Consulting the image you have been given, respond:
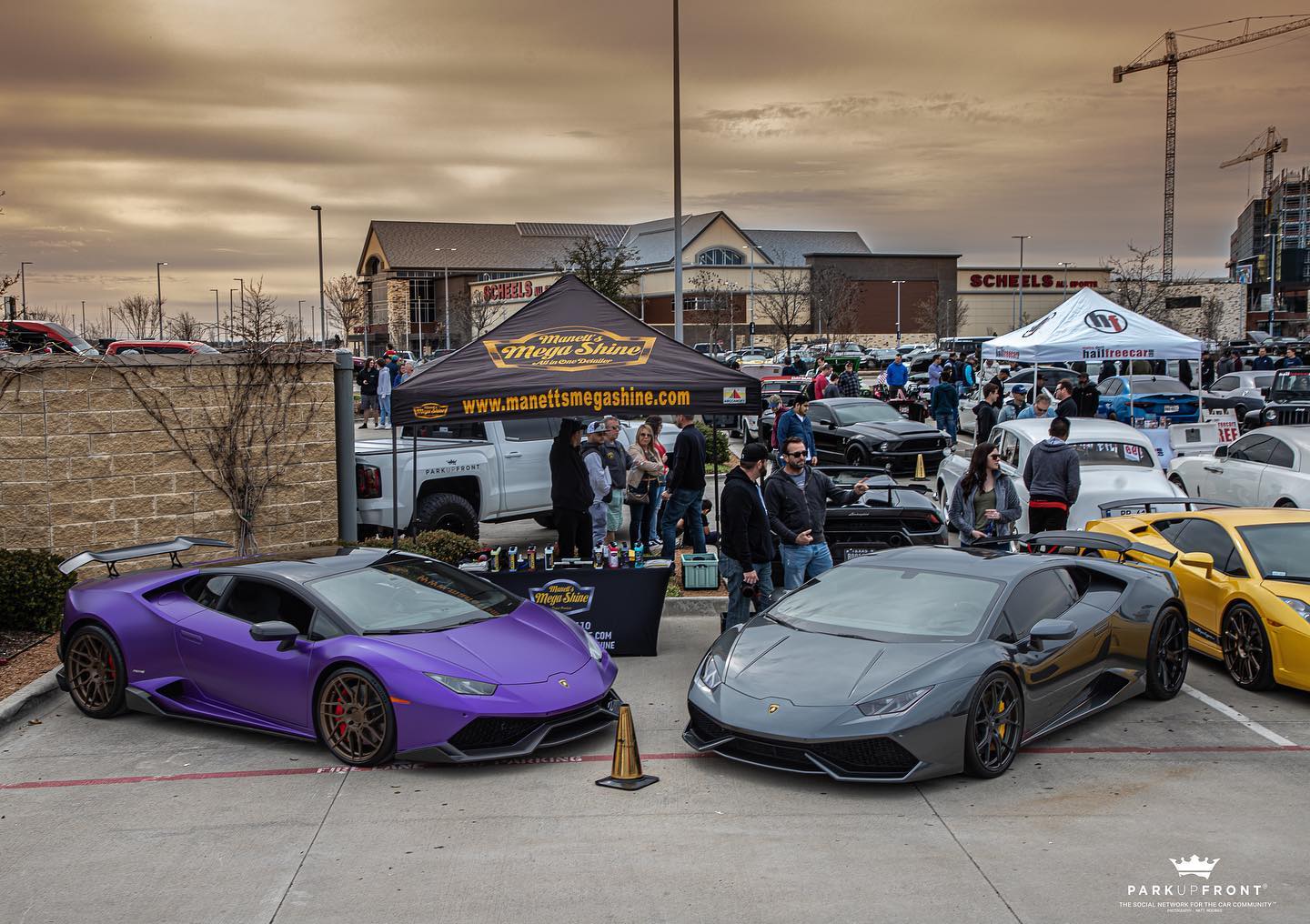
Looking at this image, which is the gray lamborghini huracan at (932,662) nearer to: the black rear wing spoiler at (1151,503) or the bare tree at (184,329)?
the black rear wing spoiler at (1151,503)

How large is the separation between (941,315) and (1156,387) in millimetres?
65545

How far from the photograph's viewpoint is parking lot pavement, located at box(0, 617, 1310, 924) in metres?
5.53

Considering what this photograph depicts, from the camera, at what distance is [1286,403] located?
24.4 metres

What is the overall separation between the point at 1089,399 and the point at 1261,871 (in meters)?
19.1

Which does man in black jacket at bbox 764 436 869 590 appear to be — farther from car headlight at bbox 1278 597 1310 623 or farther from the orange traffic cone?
car headlight at bbox 1278 597 1310 623

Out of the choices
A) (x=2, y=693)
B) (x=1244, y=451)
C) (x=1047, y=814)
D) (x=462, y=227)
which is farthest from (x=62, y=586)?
(x=462, y=227)

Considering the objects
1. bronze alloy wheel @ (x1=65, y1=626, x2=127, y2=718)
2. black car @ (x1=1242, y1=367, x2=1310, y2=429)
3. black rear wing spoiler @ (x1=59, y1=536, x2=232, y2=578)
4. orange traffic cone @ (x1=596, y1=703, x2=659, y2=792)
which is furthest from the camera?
black car @ (x1=1242, y1=367, x2=1310, y2=429)

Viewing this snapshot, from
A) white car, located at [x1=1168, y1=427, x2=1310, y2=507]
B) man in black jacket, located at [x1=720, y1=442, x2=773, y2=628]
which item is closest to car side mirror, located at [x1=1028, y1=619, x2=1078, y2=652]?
man in black jacket, located at [x1=720, y1=442, x2=773, y2=628]

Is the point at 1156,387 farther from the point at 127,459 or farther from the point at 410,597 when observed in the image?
the point at 410,597

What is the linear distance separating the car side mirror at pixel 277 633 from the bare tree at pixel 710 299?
→ 236 ft

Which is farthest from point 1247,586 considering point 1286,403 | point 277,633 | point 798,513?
point 1286,403

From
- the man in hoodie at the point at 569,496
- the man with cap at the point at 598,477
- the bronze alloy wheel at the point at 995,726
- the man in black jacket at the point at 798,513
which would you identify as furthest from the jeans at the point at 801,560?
the man with cap at the point at 598,477

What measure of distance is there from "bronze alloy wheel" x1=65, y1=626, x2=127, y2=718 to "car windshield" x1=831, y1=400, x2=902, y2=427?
16388 millimetres

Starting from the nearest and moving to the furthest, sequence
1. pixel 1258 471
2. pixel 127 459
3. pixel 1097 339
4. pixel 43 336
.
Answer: pixel 127 459 < pixel 1258 471 < pixel 43 336 < pixel 1097 339
